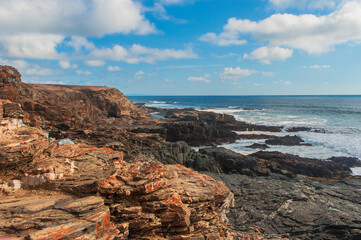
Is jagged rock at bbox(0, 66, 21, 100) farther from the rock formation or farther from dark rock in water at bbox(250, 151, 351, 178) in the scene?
dark rock in water at bbox(250, 151, 351, 178)

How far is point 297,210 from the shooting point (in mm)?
11547

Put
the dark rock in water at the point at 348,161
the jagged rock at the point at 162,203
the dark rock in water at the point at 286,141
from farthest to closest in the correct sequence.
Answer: the dark rock in water at the point at 286,141, the dark rock in water at the point at 348,161, the jagged rock at the point at 162,203

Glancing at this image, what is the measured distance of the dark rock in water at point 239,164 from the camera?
1947cm

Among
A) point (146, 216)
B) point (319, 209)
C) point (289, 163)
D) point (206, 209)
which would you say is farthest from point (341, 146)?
point (146, 216)

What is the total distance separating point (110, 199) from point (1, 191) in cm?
282

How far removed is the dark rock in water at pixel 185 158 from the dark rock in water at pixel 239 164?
2.60ft

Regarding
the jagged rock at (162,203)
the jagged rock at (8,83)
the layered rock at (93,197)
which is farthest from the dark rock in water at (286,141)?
the jagged rock at (8,83)

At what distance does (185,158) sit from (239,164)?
5.21 m

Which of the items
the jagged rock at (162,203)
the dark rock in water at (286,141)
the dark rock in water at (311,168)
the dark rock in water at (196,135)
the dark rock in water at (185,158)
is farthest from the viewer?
the dark rock in water at (196,135)

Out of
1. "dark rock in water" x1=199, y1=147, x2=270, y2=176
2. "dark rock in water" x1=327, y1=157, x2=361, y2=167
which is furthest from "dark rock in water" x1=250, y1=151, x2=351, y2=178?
"dark rock in water" x1=199, y1=147, x2=270, y2=176

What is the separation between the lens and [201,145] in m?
33.0

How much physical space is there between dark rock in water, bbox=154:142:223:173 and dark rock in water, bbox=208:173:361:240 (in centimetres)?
462

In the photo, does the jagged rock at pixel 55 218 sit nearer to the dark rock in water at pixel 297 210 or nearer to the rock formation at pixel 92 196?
the rock formation at pixel 92 196

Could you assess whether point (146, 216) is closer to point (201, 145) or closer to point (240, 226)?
point (240, 226)
